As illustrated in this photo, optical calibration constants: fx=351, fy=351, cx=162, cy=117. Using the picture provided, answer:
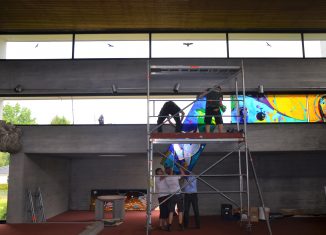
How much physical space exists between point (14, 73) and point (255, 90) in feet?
26.4

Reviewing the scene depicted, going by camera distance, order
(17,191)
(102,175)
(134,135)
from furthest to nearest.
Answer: (102,175)
(134,135)
(17,191)

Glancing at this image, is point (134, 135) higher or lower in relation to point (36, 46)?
lower

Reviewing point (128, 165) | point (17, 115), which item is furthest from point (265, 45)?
point (17, 115)

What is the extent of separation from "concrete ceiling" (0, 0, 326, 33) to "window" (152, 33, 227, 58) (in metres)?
0.27

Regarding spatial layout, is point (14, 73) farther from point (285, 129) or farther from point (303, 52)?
point (303, 52)

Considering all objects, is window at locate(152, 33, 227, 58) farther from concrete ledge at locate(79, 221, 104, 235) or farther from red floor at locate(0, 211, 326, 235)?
concrete ledge at locate(79, 221, 104, 235)

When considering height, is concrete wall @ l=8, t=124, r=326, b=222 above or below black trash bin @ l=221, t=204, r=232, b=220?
above

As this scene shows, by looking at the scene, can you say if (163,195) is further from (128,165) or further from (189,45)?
(128,165)

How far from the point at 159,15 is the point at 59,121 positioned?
15.7 feet

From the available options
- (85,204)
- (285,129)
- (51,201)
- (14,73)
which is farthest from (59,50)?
(285,129)

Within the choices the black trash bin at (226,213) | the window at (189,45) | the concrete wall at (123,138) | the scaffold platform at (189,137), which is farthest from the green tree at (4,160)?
the black trash bin at (226,213)

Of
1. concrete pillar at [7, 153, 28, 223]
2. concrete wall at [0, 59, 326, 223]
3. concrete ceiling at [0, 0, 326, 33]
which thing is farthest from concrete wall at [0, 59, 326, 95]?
concrete pillar at [7, 153, 28, 223]

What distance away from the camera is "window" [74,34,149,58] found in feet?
39.4

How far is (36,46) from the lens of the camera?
12.1 metres
